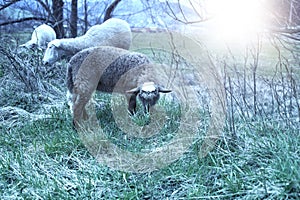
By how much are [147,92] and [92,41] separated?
9.21 feet

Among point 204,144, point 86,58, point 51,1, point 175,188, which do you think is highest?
point 51,1

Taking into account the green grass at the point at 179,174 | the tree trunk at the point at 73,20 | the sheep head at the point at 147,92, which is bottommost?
the green grass at the point at 179,174

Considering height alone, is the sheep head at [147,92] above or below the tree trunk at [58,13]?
below

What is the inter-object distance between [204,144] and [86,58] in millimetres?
1990

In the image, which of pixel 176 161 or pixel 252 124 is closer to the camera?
pixel 176 161

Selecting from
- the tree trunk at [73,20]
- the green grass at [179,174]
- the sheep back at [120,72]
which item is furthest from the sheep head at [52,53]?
the tree trunk at [73,20]

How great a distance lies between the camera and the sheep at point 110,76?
15.1 feet

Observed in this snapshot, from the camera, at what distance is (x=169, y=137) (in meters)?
3.91

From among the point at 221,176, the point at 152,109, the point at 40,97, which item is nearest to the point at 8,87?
the point at 40,97

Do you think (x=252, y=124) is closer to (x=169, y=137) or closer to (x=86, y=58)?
(x=169, y=137)

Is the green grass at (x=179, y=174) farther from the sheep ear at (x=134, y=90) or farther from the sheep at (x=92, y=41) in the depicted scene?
the sheep at (x=92, y=41)

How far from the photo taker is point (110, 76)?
15.6 feet

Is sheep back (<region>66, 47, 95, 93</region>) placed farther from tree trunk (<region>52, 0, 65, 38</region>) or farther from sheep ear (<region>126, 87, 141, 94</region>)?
tree trunk (<region>52, 0, 65, 38</region>)

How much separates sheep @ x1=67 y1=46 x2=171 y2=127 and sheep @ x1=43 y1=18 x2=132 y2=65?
174cm
